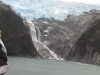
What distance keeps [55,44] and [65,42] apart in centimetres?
346

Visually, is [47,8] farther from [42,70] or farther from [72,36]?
[42,70]

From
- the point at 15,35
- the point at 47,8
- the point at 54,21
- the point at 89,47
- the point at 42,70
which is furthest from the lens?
the point at 47,8

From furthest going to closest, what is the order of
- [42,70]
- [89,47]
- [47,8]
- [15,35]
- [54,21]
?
[47,8], [54,21], [89,47], [15,35], [42,70]

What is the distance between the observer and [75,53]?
324ft

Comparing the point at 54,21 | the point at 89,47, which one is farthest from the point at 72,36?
the point at 89,47

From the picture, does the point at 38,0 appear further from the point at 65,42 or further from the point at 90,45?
the point at 90,45

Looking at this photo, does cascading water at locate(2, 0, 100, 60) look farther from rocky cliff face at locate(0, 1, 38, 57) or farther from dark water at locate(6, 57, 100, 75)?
dark water at locate(6, 57, 100, 75)

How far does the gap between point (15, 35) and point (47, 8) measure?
7790 cm

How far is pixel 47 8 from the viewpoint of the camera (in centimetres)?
17062

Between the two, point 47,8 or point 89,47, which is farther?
point 47,8

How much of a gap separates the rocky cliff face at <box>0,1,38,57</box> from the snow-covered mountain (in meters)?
57.2

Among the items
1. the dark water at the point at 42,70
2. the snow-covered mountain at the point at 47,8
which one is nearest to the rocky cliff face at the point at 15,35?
the dark water at the point at 42,70

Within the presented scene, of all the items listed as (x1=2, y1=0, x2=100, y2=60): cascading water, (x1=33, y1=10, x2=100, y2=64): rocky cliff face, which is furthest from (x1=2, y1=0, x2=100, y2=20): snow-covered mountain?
(x1=33, y1=10, x2=100, y2=64): rocky cliff face

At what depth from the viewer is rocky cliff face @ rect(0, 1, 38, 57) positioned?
9069 centimetres
